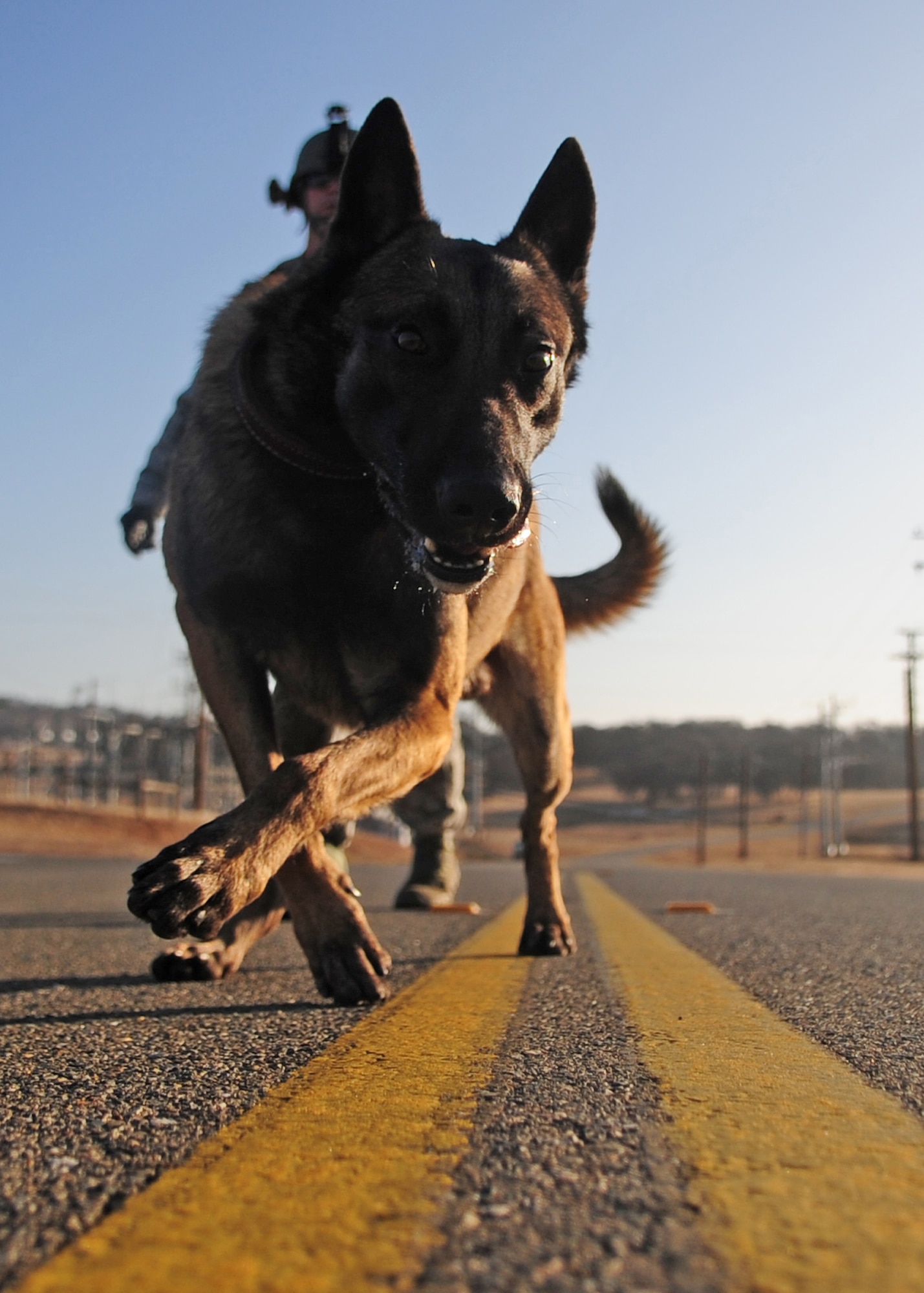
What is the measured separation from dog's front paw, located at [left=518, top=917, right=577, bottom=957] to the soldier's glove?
7.36 feet

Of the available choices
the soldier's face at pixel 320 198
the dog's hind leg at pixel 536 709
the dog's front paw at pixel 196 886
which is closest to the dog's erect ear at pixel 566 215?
the dog's hind leg at pixel 536 709

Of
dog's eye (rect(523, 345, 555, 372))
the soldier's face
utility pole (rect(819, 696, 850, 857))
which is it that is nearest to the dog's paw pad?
dog's eye (rect(523, 345, 555, 372))

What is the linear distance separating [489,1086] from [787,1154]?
549mm

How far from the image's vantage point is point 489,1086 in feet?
5.84

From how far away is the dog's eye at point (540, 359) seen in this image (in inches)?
130

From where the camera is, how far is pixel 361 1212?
1148 millimetres

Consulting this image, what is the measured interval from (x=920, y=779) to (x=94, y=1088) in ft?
464

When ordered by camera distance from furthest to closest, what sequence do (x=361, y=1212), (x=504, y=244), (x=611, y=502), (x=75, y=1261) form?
(x=611, y=502), (x=504, y=244), (x=361, y=1212), (x=75, y=1261)

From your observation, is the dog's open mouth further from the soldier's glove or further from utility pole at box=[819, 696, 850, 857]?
utility pole at box=[819, 696, 850, 857]

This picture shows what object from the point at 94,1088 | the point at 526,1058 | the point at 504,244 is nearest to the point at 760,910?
the point at 504,244

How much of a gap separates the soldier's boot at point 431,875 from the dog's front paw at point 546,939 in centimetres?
305

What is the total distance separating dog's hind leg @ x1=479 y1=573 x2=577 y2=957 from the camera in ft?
15.0

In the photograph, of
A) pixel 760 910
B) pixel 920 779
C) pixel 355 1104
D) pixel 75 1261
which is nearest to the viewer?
pixel 75 1261

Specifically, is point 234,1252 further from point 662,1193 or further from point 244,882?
point 244,882
